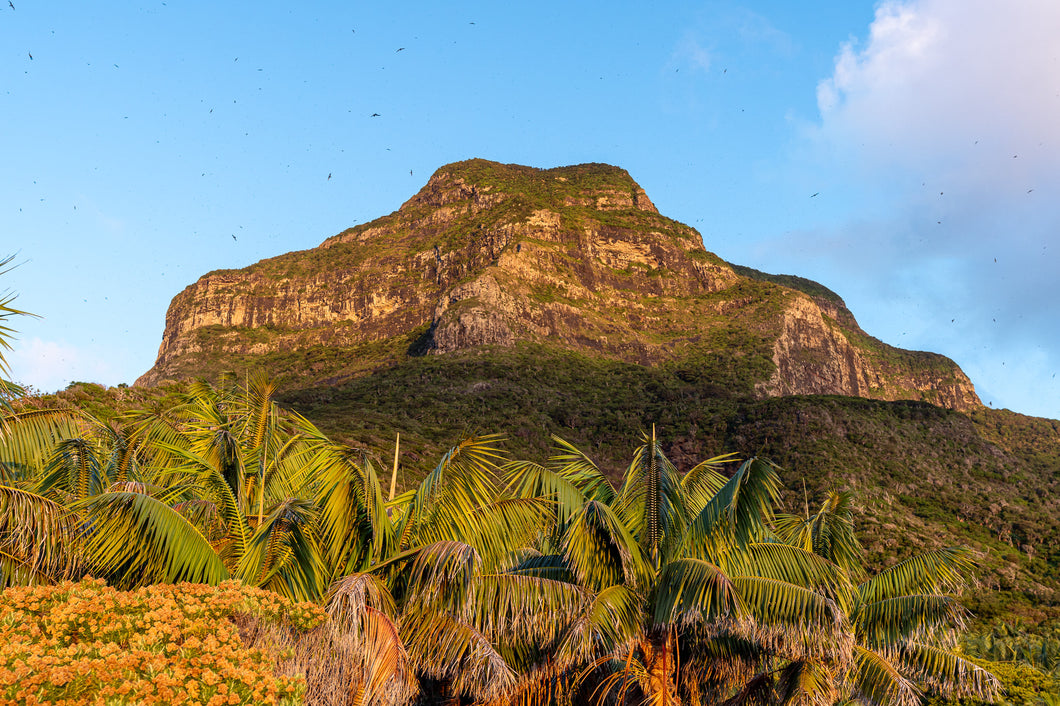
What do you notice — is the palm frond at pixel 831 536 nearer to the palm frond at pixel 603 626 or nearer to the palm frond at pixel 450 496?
the palm frond at pixel 603 626

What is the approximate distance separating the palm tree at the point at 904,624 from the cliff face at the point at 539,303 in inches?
3985

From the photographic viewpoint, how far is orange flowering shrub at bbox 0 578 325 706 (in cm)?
570

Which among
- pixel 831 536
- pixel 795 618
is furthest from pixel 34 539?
pixel 831 536

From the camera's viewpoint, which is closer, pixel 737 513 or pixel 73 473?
pixel 737 513

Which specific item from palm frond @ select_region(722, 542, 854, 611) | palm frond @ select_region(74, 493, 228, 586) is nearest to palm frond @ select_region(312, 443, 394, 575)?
palm frond @ select_region(74, 493, 228, 586)

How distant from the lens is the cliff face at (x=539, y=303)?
13125 centimetres

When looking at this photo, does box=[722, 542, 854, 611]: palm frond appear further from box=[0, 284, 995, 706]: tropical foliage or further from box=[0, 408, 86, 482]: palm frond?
box=[0, 408, 86, 482]: palm frond

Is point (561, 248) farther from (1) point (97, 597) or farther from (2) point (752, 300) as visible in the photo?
(1) point (97, 597)

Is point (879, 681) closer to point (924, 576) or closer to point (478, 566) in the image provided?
point (924, 576)

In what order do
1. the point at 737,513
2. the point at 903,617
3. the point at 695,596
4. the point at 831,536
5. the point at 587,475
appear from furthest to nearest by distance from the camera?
the point at 831,536
the point at 587,475
the point at 903,617
the point at 737,513
the point at 695,596

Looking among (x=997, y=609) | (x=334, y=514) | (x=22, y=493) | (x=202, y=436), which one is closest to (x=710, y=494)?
(x=334, y=514)

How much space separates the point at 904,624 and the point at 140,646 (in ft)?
36.2

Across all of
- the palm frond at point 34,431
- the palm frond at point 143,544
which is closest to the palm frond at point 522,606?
the palm frond at point 143,544

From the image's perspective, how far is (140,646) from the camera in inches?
254
